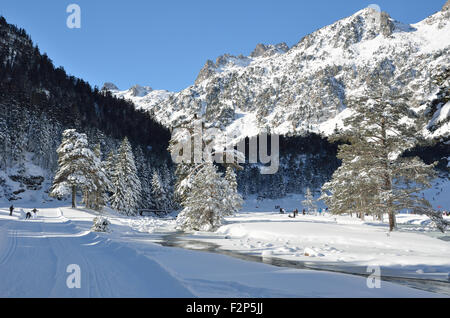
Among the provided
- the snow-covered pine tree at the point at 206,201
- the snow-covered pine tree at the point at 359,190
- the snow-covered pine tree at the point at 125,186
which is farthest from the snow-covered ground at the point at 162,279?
the snow-covered pine tree at the point at 125,186

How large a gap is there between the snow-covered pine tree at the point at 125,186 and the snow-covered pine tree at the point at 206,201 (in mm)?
22112

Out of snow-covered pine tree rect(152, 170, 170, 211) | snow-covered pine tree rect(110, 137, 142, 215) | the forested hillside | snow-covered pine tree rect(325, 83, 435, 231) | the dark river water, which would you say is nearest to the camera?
the dark river water

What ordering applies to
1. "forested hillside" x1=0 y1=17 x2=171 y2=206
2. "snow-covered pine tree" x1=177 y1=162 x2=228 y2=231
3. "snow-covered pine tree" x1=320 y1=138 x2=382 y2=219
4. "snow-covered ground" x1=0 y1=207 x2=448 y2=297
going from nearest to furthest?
"snow-covered ground" x1=0 y1=207 x2=448 y2=297 < "snow-covered pine tree" x1=320 y1=138 x2=382 y2=219 < "snow-covered pine tree" x1=177 y1=162 x2=228 y2=231 < "forested hillside" x1=0 y1=17 x2=171 y2=206

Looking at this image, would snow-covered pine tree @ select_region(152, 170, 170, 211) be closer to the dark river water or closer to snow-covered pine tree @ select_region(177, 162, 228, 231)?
snow-covered pine tree @ select_region(177, 162, 228, 231)

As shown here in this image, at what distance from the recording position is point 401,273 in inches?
348

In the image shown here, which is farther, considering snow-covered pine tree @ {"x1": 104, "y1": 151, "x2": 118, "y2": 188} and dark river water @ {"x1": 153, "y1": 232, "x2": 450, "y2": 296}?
snow-covered pine tree @ {"x1": 104, "y1": 151, "x2": 118, "y2": 188}

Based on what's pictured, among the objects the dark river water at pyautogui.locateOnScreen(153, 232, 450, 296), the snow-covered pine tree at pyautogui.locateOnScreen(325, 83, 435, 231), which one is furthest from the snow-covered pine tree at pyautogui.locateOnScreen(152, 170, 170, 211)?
the dark river water at pyautogui.locateOnScreen(153, 232, 450, 296)

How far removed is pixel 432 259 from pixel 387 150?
9016 mm

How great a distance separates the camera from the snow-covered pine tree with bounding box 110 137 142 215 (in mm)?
40906

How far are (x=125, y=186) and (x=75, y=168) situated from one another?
28.3ft

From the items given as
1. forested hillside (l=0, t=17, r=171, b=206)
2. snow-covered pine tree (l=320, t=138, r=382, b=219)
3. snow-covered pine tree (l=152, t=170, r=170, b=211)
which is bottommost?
snow-covered pine tree (l=152, t=170, r=170, b=211)

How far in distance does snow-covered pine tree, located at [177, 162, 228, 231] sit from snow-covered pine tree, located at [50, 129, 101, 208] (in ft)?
63.1

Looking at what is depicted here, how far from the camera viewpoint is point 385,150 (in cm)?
1756
